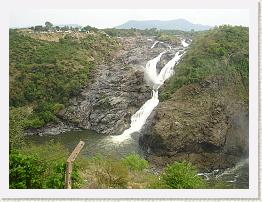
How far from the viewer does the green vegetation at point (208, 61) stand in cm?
887

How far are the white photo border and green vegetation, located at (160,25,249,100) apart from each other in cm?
341

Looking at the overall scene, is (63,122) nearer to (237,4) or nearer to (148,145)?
(148,145)

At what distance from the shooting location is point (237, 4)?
515cm

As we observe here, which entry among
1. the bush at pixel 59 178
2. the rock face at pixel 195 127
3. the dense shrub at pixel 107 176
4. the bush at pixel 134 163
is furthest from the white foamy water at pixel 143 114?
the bush at pixel 59 178

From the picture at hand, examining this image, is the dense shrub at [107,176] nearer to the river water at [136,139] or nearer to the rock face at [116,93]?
the river water at [136,139]

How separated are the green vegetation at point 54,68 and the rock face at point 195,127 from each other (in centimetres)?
182

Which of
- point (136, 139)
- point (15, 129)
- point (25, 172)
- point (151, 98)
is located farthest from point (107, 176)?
point (151, 98)

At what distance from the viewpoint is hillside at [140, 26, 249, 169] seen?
8.48 metres

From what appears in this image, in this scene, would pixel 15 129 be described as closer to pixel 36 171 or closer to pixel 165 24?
pixel 36 171

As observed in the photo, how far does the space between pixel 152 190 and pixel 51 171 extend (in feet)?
4.40

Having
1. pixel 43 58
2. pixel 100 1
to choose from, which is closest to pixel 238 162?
pixel 100 1

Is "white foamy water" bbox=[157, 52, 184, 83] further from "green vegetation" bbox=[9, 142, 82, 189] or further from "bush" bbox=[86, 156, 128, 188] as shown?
"green vegetation" bbox=[9, 142, 82, 189]

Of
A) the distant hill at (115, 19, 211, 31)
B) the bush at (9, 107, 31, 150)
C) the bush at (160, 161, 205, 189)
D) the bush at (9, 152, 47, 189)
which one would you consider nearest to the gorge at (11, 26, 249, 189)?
the bush at (9, 107, 31, 150)

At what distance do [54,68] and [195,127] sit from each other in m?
3.07
